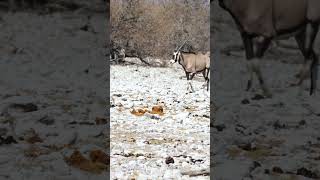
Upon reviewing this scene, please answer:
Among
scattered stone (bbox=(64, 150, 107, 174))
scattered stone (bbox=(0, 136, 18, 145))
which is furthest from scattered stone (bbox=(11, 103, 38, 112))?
scattered stone (bbox=(64, 150, 107, 174))

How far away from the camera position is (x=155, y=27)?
6.21 meters

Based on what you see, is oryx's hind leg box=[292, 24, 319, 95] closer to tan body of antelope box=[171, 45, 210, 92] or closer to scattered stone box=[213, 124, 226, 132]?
scattered stone box=[213, 124, 226, 132]

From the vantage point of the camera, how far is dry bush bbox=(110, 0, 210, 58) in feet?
19.2

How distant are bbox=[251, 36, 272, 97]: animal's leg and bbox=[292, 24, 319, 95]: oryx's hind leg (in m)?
0.17

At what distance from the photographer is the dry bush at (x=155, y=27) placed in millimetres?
5840

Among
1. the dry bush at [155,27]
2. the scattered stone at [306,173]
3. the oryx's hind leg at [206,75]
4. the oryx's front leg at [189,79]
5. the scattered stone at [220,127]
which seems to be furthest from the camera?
the dry bush at [155,27]

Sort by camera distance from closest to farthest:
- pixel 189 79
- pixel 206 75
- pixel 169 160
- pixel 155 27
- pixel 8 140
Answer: pixel 169 160, pixel 8 140, pixel 189 79, pixel 206 75, pixel 155 27

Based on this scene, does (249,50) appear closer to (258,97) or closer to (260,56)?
(260,56)

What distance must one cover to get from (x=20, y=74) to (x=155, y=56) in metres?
2.63

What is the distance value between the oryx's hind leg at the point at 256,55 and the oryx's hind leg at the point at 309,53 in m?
0.18

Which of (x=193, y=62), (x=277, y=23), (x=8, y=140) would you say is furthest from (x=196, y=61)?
(x=8, y=140)

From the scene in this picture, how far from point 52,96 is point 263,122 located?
109 centimetres

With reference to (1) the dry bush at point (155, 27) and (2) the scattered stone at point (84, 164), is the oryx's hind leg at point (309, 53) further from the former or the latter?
(1) the dry bush at point (155, 27)

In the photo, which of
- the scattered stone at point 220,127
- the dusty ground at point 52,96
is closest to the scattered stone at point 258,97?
the scattered stone at point 220,127
